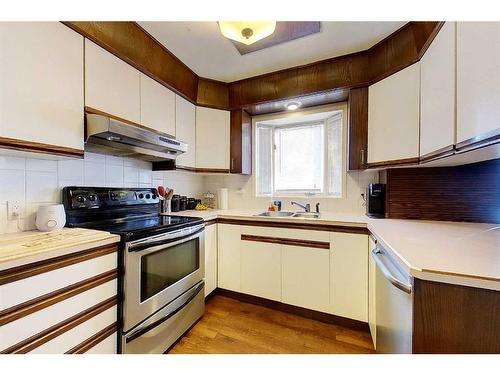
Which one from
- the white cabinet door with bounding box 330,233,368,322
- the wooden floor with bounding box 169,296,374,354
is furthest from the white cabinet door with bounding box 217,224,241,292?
the white cabinet door with bounding box 330,233,368,322

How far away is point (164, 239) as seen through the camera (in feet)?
4.49

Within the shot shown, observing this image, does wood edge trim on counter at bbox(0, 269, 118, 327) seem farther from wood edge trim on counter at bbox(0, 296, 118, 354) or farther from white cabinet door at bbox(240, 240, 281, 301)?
white cabinet door at bbox(240, 240, 281, 301)

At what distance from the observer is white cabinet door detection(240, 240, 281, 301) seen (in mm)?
1872

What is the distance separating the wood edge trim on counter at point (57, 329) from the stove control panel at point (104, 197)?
→ 71 cm

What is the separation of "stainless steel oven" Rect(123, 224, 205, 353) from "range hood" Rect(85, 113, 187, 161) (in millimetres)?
669

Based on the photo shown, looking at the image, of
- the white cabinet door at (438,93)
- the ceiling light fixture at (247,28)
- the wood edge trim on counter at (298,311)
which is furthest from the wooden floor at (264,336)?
the ceiling light fixture at (247,28)

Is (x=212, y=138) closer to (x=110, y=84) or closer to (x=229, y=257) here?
(x=110, y=84)

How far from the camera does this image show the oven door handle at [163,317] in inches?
47.2

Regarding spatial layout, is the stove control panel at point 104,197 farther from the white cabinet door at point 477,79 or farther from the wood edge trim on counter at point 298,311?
the white cabinet door at point 477,79

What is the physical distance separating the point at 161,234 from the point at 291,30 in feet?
5.56

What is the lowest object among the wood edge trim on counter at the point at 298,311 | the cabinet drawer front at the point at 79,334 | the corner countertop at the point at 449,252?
the wood edge trim on counter at the point at 298,311

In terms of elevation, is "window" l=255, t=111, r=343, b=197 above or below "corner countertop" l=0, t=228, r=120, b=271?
above

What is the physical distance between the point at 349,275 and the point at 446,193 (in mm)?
990
